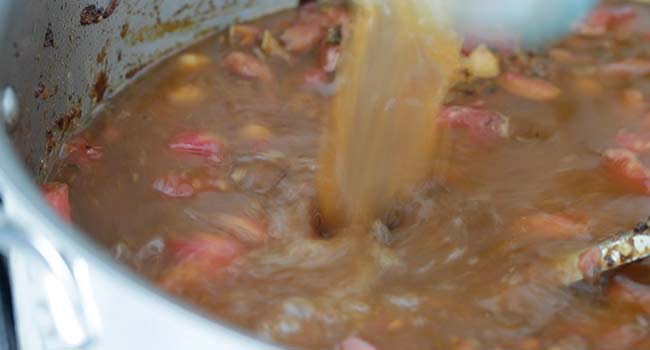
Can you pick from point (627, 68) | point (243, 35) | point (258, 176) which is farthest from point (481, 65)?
point (258, 176)

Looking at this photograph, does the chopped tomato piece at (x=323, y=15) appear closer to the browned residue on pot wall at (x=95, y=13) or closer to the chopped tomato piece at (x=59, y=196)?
the browned residue on pot wall at (x=95, y=13)

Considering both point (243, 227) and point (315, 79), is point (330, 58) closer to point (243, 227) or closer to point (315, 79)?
point (315, 79)

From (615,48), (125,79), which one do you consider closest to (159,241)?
(125,79)

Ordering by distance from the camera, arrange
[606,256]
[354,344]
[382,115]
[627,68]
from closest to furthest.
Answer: [354,344], [606,256], [382,115], [627,68]

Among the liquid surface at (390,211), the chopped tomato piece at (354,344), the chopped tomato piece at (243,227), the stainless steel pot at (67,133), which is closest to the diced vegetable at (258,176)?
the liquid surface at (390,211)

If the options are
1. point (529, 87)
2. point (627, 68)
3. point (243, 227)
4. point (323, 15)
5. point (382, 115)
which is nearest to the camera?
point (243, 227)

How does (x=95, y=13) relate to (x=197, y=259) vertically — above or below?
above

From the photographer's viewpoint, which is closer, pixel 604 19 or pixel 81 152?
pixel 81 152
